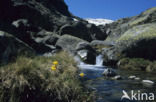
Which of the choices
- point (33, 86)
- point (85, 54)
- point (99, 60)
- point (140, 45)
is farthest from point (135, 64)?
point (33, 86)

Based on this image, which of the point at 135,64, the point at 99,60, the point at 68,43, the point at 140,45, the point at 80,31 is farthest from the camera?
the point at 80,31

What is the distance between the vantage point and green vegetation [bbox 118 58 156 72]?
14.7 m

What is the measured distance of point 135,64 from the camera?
15508 mm

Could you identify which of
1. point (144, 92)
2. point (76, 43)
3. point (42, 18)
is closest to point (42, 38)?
point (76, 43)

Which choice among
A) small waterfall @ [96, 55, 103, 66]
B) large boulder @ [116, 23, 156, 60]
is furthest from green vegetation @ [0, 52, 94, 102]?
small waterfall @ [96, 55, 103, 66]

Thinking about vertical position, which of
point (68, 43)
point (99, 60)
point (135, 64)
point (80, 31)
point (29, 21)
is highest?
point (29, 21)

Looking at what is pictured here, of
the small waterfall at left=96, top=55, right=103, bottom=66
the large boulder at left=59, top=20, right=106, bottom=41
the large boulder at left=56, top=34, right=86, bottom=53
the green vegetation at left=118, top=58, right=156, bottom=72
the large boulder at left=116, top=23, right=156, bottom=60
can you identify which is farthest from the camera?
the large boulder at left=59, top=20, right=106, bottom=41

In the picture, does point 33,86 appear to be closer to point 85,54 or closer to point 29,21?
point 85,54

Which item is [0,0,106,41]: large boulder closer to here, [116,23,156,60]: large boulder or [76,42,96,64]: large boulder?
[76,42,96,64]: large boulder

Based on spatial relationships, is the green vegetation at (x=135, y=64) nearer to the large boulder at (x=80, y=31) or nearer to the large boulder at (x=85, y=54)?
the large boulder at (x=85, y=54)

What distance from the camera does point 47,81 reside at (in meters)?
4.36

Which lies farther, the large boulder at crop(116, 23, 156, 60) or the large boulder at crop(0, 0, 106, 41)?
the large boulder at crop(0, 0, 106, 41)

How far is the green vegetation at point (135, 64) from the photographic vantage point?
14.7 m

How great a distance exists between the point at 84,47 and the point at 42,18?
85.7 ft
